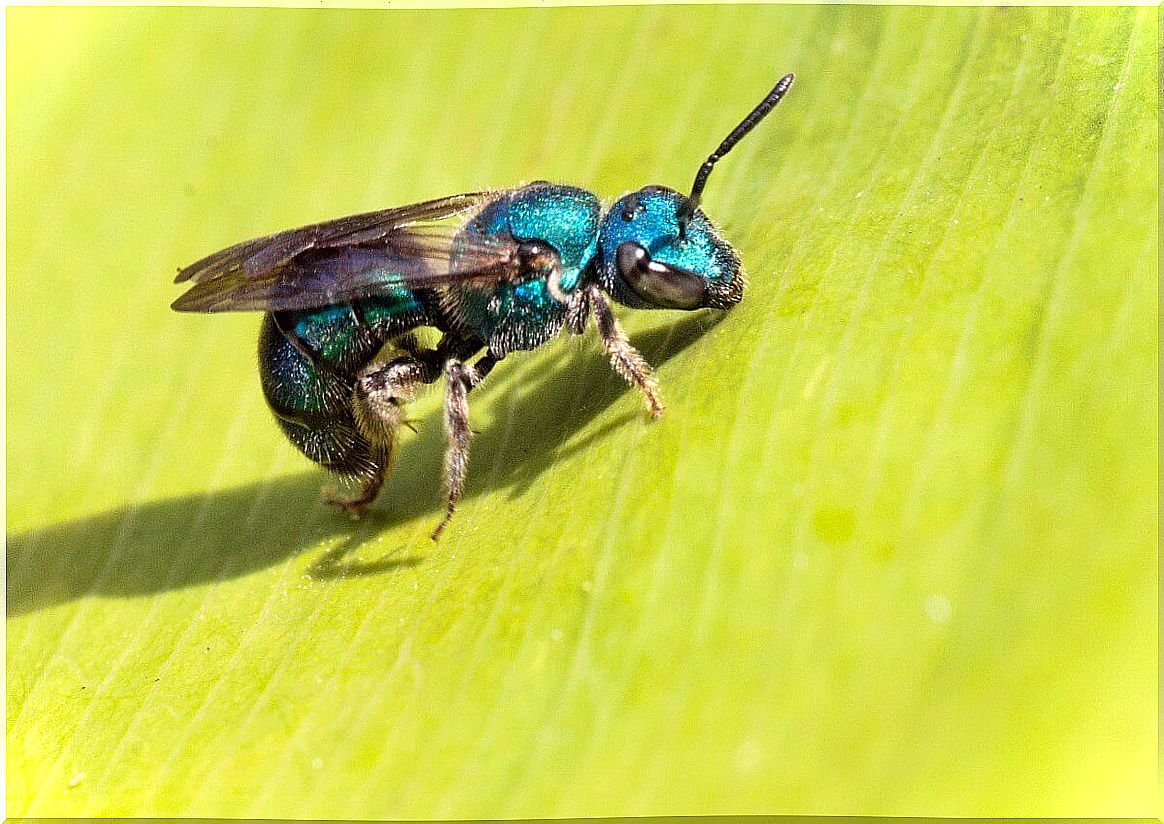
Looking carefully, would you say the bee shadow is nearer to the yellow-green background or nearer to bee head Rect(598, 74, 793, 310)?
the yellow-green background

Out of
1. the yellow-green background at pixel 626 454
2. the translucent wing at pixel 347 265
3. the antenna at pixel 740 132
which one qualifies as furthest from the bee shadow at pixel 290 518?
the translucent wing at pixel 347 265

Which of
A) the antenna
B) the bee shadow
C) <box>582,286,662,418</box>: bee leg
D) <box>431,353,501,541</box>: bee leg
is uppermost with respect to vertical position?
the antenna

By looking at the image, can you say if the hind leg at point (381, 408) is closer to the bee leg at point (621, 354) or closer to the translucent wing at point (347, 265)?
the translucent wing at point (347, 265)

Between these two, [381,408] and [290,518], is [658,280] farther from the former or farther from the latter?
[290,518]

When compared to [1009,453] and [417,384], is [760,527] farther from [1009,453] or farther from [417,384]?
[417,384]

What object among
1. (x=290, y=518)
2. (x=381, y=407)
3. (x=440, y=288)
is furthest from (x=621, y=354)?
Answer: (x=290, y=518)

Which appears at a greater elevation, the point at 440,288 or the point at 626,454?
the point at 440,288

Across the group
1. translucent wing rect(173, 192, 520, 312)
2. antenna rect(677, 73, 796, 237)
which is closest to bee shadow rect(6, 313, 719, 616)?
antenna rect(677, 73, 796, 237)
